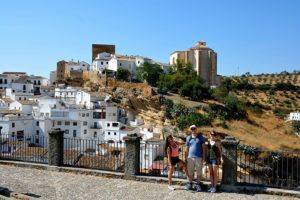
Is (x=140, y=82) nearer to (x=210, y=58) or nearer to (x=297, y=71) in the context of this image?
(x=210, y=58)

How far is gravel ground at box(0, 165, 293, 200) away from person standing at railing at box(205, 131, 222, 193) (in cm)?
40

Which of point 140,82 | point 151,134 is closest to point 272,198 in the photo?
point 151,134

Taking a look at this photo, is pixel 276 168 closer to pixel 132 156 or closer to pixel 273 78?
pixel 132 156

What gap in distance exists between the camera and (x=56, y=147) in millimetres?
14547

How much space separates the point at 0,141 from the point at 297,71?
126838 millimetres

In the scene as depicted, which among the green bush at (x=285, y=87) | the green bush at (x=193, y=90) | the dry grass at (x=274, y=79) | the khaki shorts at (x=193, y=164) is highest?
the dry grass at (x=274, y=79)

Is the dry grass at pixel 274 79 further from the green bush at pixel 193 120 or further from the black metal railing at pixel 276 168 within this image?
the black metal railing at pixel 276 168

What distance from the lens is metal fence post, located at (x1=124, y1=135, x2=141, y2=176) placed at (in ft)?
43.4

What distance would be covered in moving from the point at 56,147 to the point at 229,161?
5.88 metres

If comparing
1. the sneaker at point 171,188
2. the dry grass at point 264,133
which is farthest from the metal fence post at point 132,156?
the dry grass at point 264,133

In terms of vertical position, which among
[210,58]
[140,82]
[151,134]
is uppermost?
[210,58]

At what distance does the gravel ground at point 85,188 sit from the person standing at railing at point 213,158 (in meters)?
0.40

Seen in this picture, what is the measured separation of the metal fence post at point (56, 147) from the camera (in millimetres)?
14516

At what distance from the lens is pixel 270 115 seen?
264 ft
